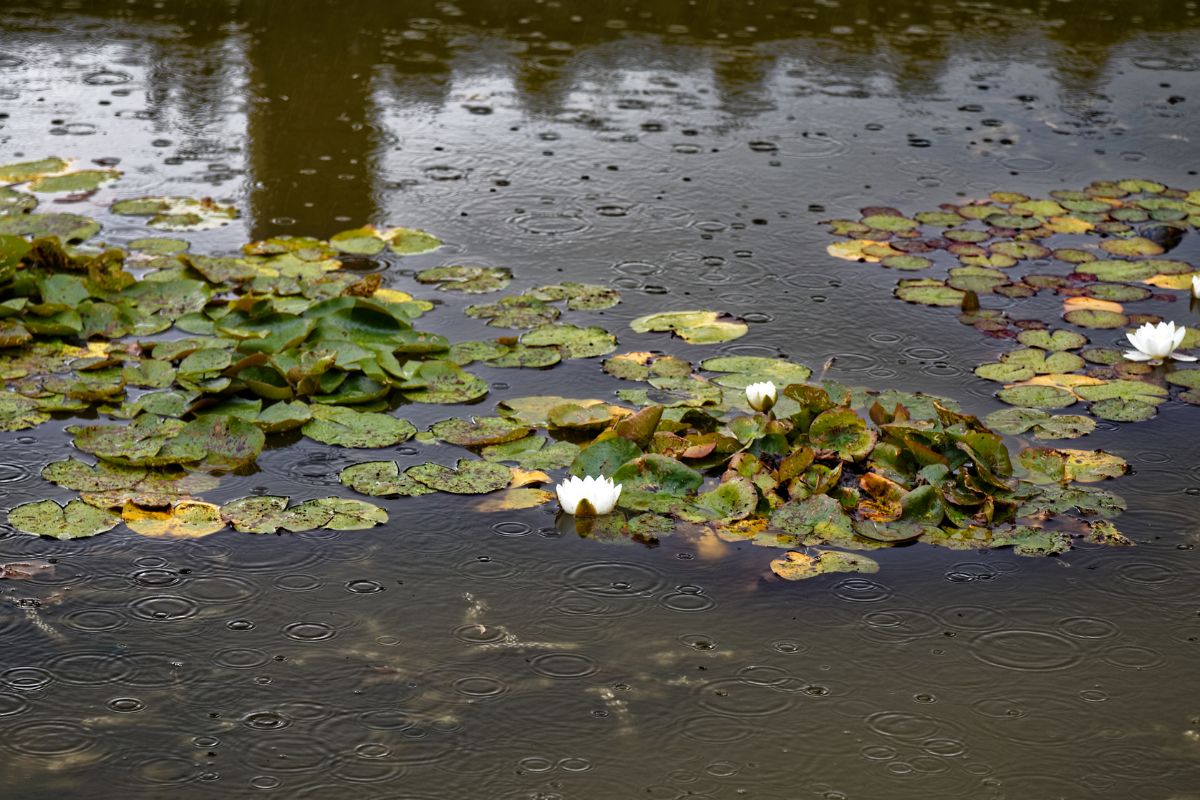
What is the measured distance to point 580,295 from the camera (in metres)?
4.57

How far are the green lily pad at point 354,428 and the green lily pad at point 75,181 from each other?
2363mm

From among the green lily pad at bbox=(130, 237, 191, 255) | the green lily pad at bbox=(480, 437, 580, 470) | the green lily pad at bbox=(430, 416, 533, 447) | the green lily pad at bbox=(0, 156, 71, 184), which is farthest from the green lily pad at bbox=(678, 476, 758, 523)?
the green lily pad at bbox=(0, 156, 71, 184)

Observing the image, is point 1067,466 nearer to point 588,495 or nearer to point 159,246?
point 588,495

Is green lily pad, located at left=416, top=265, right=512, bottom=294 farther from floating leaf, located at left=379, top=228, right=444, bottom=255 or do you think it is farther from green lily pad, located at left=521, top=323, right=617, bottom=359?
green lily pad, located at left=521, top=323, right=617, bottom=359

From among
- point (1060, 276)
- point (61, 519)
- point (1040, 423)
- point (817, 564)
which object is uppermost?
point (1060, 276)

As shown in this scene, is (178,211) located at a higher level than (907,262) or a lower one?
lower

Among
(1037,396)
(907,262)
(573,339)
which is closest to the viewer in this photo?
(1037,396)

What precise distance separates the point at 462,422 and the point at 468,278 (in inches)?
44.7

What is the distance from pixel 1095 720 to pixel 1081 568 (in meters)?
0.57

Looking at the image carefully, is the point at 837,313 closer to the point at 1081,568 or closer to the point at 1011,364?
the point at 1011,364

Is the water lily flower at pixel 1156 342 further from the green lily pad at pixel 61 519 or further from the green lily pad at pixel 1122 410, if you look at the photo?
the green lily pad at pixel 61 519

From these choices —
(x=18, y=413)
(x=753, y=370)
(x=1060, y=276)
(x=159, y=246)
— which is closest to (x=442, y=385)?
(x=753, y=370)

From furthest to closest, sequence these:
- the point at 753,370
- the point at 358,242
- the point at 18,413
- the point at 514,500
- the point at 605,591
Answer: the point at 358,242 → the point at 753,370 → the point at 18,413 → the point at 514,500 → the point at 605,591

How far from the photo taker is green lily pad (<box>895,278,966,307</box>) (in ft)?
14.9
